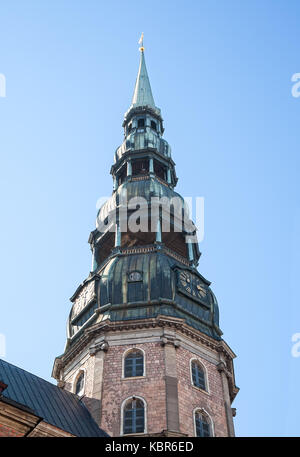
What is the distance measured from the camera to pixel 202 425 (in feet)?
94.6

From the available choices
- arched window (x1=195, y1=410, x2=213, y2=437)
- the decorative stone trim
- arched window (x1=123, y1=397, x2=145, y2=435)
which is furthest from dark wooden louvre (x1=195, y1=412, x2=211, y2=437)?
the decorative stone trim

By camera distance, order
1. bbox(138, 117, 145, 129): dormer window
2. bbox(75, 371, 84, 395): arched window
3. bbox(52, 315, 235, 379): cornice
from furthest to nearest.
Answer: bbox(138, 117, 145, 129): dormer window < bbox(52, 315, 235, 379): cornice < bbox(75, 371, 84, 395): arched window

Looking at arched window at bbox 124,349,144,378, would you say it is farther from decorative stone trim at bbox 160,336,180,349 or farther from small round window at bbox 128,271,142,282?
small round window at bbox 128,271,142,282

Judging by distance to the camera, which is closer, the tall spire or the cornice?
the cornice

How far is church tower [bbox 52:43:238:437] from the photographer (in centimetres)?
2855

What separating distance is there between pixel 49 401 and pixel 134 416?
3.53 m

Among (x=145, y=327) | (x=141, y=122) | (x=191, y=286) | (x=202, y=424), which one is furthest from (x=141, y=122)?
(x=202, y=424)

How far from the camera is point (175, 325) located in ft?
102

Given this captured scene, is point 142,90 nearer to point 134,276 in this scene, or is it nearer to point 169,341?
point 134,276

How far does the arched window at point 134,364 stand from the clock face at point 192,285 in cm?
467

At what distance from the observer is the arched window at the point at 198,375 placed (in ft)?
99.6

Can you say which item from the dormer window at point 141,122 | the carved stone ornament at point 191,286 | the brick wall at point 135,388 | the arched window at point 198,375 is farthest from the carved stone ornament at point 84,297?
the dormer window at point 141,122
